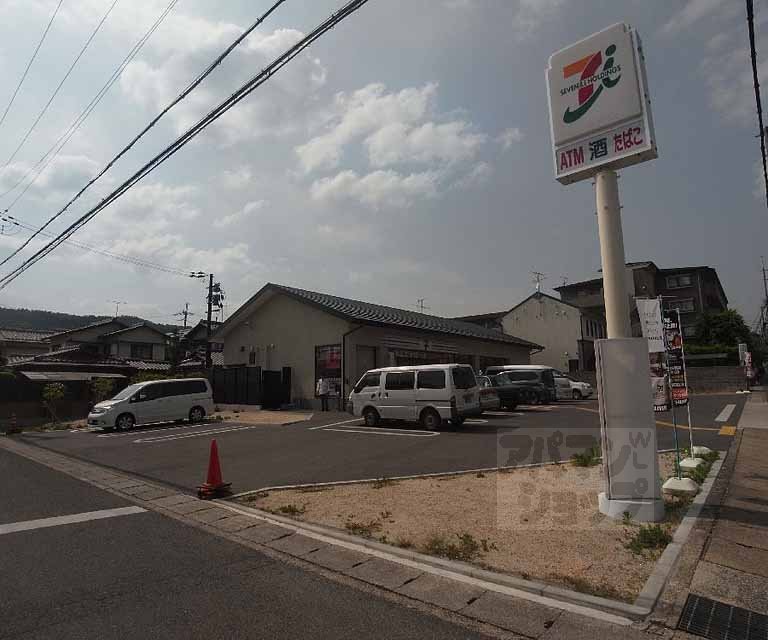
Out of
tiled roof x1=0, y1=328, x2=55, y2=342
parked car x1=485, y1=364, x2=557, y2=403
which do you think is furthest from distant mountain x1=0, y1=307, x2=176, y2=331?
parked car x1=485, y1=364, x2=557, y2=403

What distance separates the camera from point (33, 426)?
2314cm

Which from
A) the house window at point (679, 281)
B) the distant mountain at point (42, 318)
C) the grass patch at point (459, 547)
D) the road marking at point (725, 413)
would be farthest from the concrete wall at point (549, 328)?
the distant mountain at point (42, 318)

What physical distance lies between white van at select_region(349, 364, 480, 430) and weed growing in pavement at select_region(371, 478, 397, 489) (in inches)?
247

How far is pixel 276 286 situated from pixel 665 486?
2168 cm

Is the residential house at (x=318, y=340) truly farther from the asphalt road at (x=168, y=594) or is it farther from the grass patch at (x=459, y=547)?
the grass patch at (x=459, y=547)

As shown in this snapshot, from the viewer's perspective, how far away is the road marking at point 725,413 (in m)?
16.0

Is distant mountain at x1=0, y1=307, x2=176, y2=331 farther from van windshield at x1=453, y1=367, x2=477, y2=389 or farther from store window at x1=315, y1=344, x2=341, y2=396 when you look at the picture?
van windshield at x1=453, y1=367, x2=477, y2=389

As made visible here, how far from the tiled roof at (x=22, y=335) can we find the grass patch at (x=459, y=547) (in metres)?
55.7

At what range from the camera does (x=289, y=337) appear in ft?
84.4

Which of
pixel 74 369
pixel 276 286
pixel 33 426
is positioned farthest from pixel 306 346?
pixel 74 369

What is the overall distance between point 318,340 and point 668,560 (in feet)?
67.8

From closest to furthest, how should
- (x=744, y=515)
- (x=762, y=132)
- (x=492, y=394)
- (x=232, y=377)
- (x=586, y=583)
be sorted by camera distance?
(x=586, y=583), (x=744, y=515), (x=762, y=132), (x=492, y=394), (x=232, y=377)

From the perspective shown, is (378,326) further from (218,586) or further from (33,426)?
(218,586)

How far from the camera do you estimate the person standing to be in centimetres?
2252
